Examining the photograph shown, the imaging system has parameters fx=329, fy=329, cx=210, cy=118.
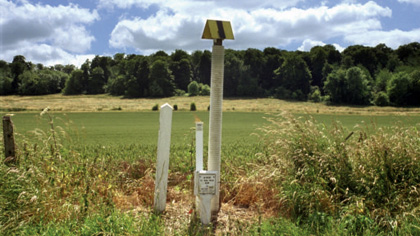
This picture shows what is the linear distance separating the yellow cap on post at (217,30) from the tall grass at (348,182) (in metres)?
2.08

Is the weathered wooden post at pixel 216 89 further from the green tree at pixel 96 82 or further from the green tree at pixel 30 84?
the green tree at pixel 96 82

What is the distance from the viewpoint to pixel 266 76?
70.6 meters

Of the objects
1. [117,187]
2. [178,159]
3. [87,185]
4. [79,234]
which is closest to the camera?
[79,234]

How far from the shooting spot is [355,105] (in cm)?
5422

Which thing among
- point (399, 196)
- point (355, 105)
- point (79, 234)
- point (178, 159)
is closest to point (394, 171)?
point (399, 196)

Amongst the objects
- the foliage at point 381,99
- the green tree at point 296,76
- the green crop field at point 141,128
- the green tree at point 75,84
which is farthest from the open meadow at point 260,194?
the green tree at point 75,84

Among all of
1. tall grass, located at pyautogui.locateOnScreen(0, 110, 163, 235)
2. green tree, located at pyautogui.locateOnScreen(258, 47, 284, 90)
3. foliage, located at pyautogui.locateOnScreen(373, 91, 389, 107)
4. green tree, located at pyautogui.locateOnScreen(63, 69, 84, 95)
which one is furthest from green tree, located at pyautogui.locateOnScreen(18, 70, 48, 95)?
tall grass, located at pyautogui.locateOnScreen(0, 110, 163, 235)

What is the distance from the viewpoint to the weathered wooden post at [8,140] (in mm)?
5598

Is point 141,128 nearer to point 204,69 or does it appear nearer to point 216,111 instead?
point 216,111

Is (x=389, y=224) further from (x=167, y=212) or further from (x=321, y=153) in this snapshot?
(x=167, y=212)

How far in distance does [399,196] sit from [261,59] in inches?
2687

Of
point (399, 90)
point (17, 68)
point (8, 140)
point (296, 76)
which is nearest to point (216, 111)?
point (8, 140)

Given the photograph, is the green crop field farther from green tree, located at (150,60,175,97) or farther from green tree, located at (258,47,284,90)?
green tree, located at (258,47,284,90)

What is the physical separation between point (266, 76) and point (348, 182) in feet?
219
